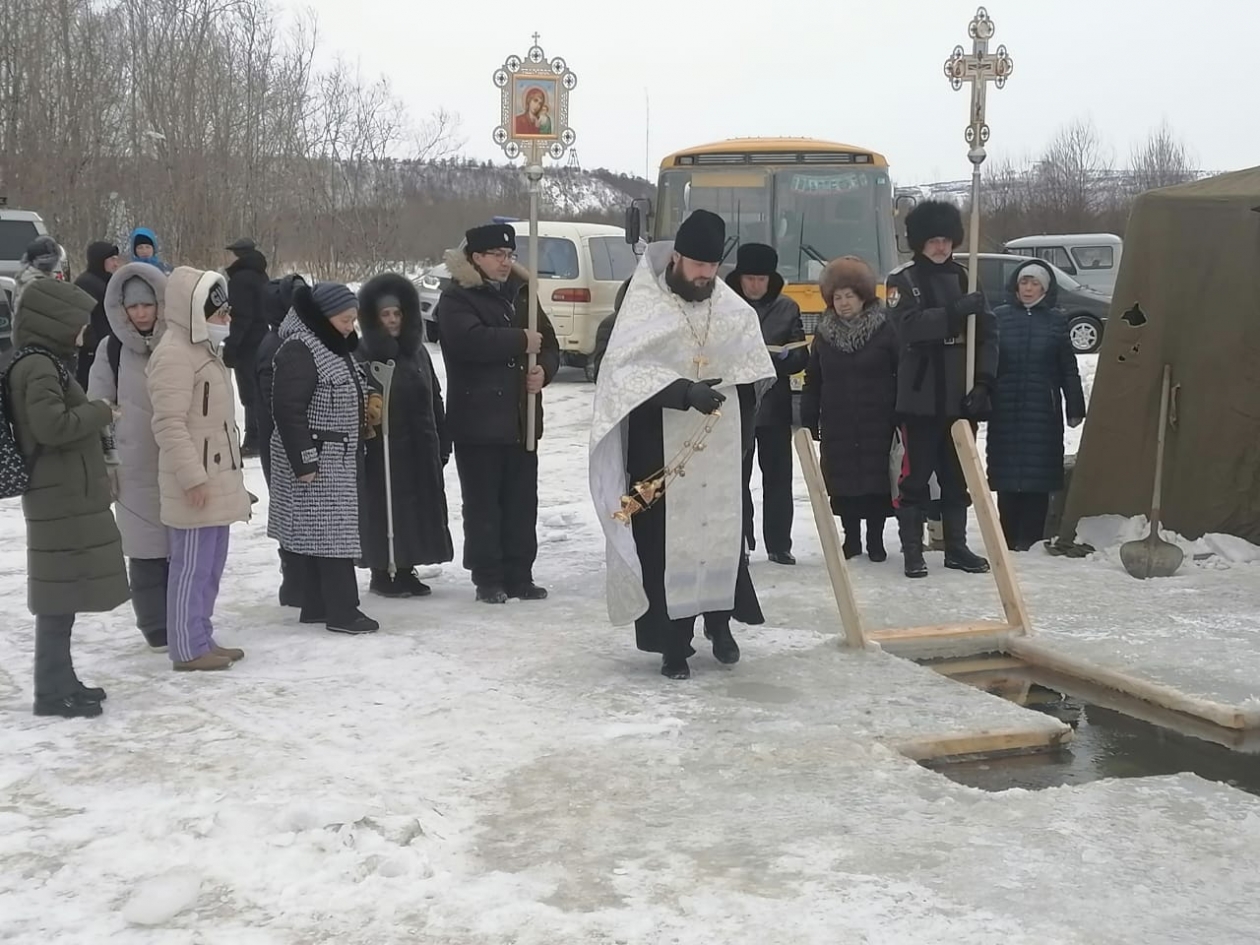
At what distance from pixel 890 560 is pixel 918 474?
0.67 m

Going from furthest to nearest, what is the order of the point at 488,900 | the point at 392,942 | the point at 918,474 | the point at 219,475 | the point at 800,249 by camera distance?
the point at 800,249
the point at 918,474
the point at 219,475
the point at 488,900
the point at 392,942

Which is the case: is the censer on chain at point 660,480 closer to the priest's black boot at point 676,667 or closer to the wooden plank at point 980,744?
the priest's black boot at point 676,667

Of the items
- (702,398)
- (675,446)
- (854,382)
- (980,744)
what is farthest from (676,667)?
(854,382)

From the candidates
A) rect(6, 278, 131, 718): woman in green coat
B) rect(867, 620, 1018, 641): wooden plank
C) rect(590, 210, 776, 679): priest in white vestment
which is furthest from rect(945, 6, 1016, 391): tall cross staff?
rect(6, 278, 131, 718): woman in green coat

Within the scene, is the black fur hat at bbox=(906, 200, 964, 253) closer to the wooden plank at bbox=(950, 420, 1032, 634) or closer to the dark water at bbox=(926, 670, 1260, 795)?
the wooden plank at bbox=(950, 420, 1032, 634)

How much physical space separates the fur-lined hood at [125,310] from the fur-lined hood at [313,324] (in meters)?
0.65

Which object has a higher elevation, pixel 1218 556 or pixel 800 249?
pixel 800 249

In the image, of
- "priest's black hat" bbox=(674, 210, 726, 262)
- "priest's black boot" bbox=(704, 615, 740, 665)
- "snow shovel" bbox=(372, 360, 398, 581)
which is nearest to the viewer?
"priest's black hat" bbox=(674, 210, 726, 262)

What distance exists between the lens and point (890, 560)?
788cm

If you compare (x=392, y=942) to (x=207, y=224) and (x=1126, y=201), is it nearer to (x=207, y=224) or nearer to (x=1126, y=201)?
(x=207, y=224)

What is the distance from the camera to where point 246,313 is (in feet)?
33.6

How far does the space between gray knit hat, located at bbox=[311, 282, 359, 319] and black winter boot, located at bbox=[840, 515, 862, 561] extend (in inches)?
127

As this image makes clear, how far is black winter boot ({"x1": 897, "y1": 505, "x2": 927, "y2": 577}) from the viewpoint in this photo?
7395 millimetres

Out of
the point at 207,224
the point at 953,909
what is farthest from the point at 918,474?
the point at 207,224
